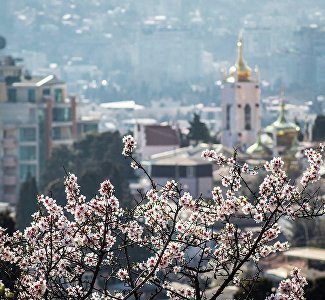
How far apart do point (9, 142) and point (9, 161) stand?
0.90 m

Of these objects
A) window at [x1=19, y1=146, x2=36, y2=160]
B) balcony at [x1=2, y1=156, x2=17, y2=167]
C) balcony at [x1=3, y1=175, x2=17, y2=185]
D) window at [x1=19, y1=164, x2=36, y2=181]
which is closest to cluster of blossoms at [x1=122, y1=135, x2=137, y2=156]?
balcony at [x1=3, y1=175, x2=17, y2=185]

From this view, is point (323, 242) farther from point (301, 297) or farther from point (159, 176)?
point (301, 297)

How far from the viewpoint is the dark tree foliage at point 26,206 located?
41112 millimetres

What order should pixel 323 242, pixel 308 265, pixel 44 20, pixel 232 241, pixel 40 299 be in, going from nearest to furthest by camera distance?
pixel 40 299 < pixel 232 241 < pixel 308 265 < pixel 323 242 < pixel 44 20

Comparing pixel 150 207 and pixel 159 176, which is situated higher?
pixel 150 207

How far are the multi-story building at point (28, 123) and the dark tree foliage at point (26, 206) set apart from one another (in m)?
11.2

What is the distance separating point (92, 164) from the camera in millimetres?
54844

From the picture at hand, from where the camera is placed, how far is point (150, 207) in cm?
1113

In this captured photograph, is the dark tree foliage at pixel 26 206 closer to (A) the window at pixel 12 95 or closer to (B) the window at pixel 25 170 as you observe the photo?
(B) the window at pixel 25 170

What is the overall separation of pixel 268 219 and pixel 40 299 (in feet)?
3.61

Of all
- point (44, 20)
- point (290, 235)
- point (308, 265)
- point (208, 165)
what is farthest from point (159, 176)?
point (44, 20)

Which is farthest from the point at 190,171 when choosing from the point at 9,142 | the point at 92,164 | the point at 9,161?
the point at 9,142

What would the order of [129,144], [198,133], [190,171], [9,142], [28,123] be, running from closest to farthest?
[129,144] → [190,171] → [9,142] → [28,123] → [198,133]

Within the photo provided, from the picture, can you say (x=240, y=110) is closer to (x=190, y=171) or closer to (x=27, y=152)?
(x=27, y=152)
